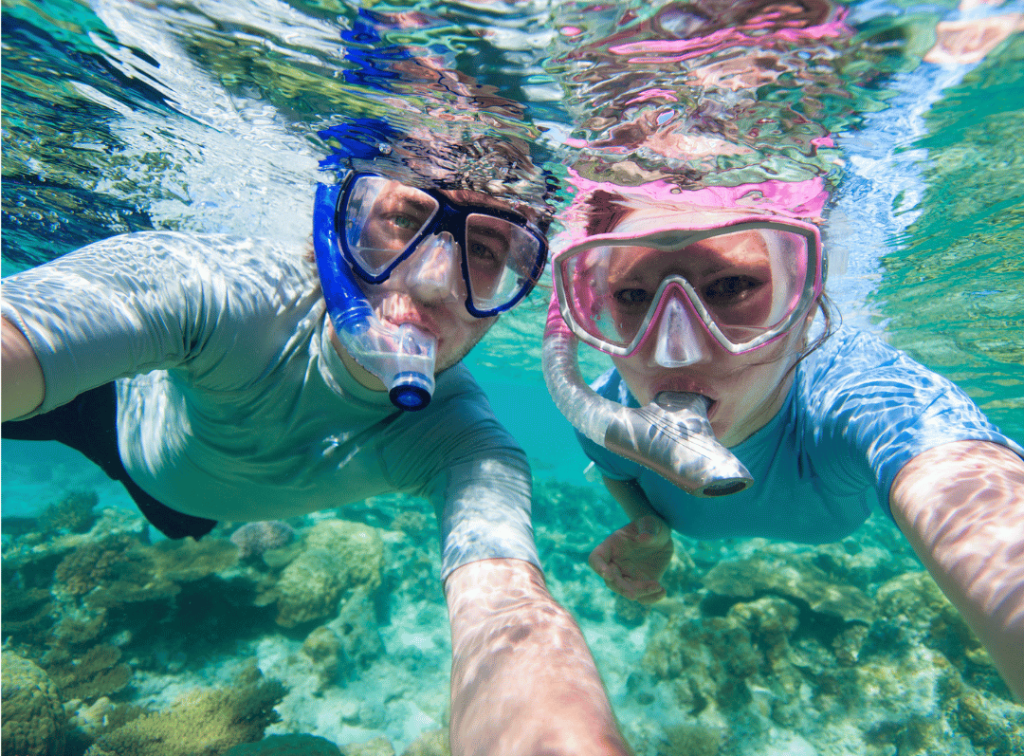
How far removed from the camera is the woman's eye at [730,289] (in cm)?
287

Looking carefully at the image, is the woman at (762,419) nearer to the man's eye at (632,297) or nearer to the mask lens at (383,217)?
the man's eye at (632,297)

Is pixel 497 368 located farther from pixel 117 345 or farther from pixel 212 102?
pixel 117 345

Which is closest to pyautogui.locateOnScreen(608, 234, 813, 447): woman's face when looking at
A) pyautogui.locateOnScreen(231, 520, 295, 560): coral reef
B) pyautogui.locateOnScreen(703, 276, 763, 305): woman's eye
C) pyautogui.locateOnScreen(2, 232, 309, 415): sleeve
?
pyautogui.locateOnScreen(703, 276, 763, 305): woman's eye

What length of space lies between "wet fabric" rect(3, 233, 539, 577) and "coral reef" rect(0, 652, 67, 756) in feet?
12.4

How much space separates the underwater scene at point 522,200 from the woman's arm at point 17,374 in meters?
2.77

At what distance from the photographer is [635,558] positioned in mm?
3963

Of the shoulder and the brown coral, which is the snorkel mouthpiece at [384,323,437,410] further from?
the brown coral

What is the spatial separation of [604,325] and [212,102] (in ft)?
16.4

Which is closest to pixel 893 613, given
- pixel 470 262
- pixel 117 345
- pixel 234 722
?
pixel 470 262

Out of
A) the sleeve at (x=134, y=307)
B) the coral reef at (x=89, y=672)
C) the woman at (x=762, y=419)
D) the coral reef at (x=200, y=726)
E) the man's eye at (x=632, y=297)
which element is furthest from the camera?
the coral reef at (x=89, y=672)

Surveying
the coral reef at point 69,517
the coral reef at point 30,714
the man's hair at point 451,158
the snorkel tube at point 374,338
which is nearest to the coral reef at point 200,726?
the coral reef at point 30,714

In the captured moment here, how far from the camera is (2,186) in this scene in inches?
333

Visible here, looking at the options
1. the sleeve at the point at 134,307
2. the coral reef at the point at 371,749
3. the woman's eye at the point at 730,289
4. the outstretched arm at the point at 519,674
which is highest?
the woman's eye at the point at 730,289

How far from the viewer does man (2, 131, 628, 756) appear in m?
1.85
